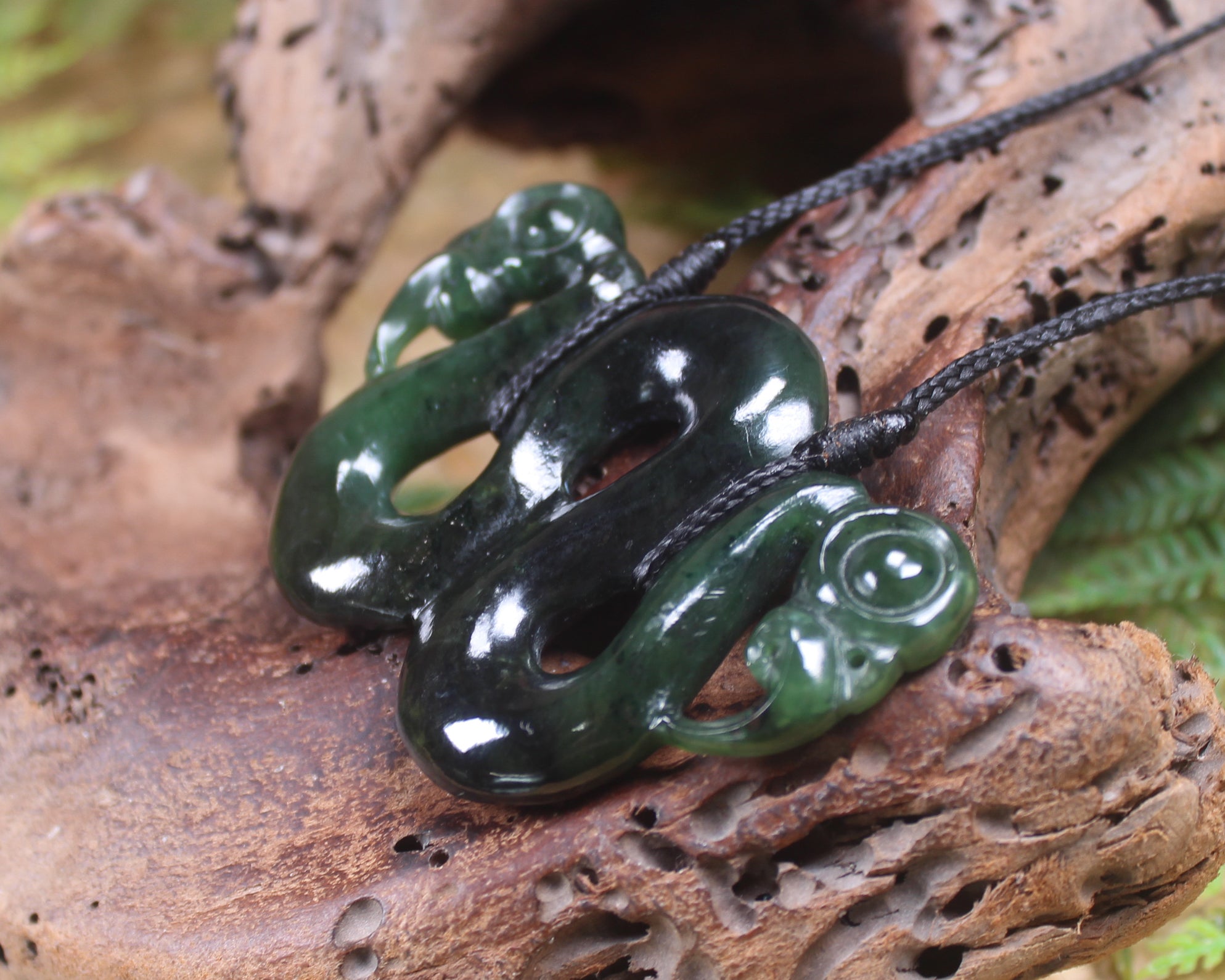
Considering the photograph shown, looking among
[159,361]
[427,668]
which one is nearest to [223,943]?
[427,668]

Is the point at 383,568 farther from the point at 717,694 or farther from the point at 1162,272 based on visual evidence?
the point at 1162,272

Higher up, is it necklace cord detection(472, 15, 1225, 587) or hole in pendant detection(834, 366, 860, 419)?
necklace cord detection(472, 15, 1225, 587)

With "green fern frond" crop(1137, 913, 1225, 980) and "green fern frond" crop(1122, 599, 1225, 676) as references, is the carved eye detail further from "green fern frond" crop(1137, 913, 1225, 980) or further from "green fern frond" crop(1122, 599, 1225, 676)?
"green fern frond" crop(1122, 599, 1225, 676)

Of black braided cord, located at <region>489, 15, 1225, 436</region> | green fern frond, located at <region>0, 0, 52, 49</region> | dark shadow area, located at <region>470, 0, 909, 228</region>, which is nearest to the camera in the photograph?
black braided cord, located at <region>489, 15, 1225, 436</region>

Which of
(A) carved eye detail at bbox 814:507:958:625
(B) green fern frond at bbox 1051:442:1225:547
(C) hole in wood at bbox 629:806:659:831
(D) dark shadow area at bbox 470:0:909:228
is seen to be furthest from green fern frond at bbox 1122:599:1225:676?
(D) dark shadow area at bbox 470:0:909:228

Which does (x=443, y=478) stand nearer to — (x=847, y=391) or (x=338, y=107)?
(x=338, y=107)

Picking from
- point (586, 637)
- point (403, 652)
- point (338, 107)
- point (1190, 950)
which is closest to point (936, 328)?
point (586, 637)
